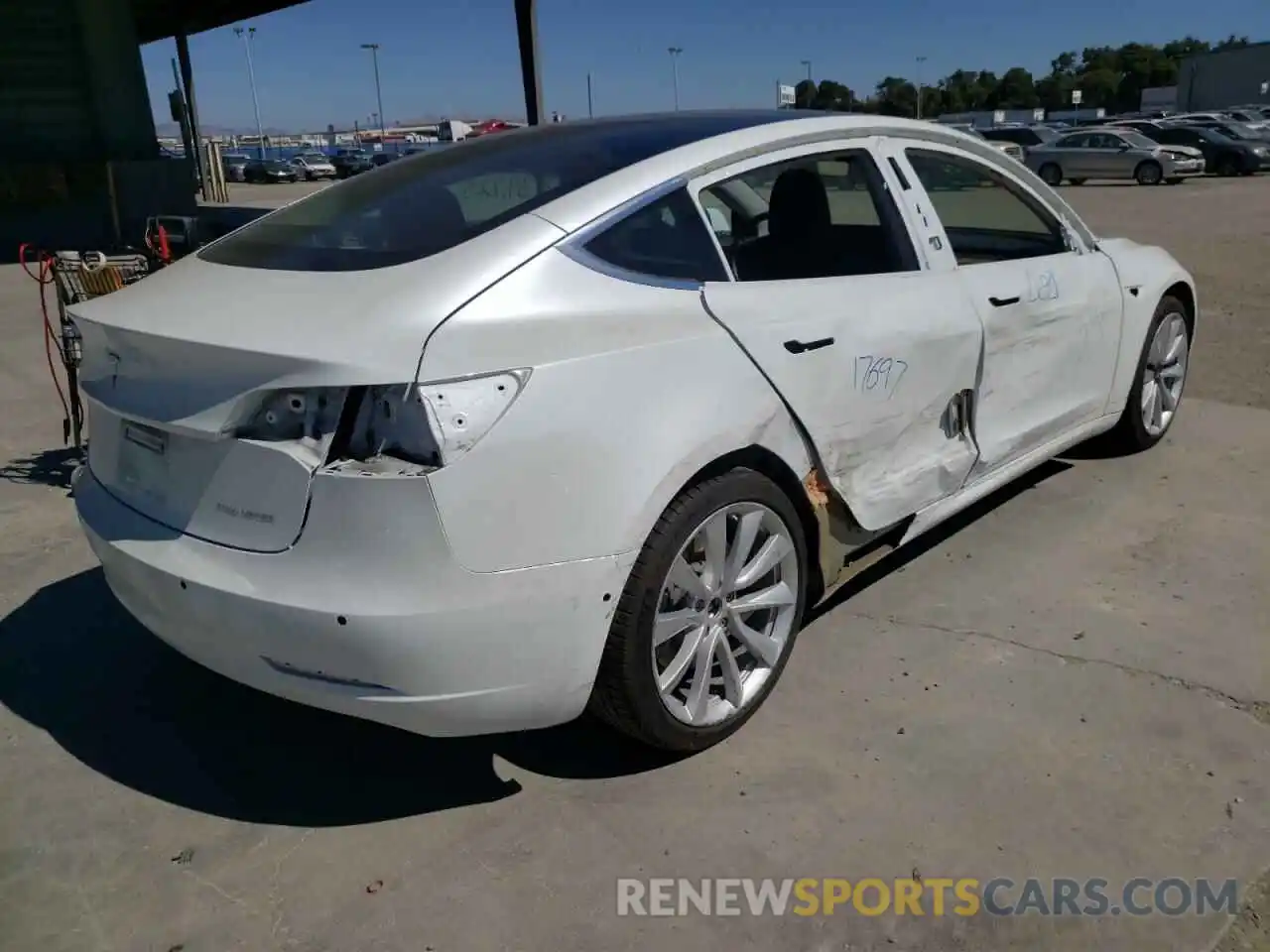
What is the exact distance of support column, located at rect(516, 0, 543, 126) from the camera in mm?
14125

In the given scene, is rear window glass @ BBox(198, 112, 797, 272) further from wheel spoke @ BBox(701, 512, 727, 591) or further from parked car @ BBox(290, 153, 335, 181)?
parked car @ BBox(290, 153, 335, 181)

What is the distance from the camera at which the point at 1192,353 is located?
7113 mm

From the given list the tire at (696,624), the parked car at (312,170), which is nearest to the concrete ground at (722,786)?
the tire at (696,624)

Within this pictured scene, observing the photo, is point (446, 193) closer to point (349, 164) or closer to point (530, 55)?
point (530, 55)

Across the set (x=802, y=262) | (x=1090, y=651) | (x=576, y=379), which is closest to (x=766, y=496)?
(x=576, y=379)

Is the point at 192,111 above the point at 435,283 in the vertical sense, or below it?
above

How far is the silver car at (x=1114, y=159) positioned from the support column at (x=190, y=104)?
26070mm

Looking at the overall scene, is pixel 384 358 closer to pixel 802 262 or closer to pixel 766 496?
pixel 766 496

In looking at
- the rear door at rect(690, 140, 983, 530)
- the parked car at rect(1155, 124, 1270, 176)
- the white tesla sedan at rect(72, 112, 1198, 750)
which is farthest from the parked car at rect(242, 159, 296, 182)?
the rear door at rect(690, 140, 983, 530)

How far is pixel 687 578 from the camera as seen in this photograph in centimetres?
261

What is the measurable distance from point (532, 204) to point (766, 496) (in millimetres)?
961

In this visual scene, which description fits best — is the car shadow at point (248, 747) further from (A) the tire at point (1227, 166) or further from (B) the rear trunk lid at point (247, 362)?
(A) the tire at point (1227, 166)

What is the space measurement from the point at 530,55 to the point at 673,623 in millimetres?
13359

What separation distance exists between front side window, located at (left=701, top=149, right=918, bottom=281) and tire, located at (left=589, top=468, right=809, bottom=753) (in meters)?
0.76
